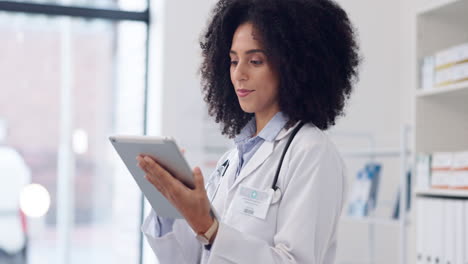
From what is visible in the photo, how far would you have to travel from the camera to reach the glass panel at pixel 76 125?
159 inches

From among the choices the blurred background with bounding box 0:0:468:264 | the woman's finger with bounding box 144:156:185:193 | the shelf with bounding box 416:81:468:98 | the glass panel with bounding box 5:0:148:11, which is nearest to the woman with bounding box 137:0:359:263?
the woman's finger with bounding box 144:156:185:193

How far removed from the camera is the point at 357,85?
14.3 feet

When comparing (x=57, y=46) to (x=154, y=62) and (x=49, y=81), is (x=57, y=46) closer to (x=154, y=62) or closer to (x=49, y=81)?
(x=49, y=81)

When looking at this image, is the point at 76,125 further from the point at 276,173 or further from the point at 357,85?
the point at 276,173

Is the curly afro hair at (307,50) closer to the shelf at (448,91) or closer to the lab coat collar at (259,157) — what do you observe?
the lab coat collar at (259,157)

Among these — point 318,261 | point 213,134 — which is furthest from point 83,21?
point 318,261

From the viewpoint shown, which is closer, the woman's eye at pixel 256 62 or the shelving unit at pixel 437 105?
the woman's eye at pixel 256 62

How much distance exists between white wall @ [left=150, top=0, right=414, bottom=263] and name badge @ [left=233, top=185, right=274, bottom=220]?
8.42 feet

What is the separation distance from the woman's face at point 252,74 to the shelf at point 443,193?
1383mm

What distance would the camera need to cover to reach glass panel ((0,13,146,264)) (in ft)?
13.3

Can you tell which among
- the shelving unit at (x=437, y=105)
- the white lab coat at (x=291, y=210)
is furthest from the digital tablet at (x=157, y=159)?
the shelving unit at (x=437, y=105)

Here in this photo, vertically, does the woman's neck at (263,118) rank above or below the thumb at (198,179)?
above

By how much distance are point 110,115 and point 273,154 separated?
298 cm

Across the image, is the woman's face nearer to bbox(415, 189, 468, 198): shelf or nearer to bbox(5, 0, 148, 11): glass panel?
bbox(415, 189, 468, 198): shelf
